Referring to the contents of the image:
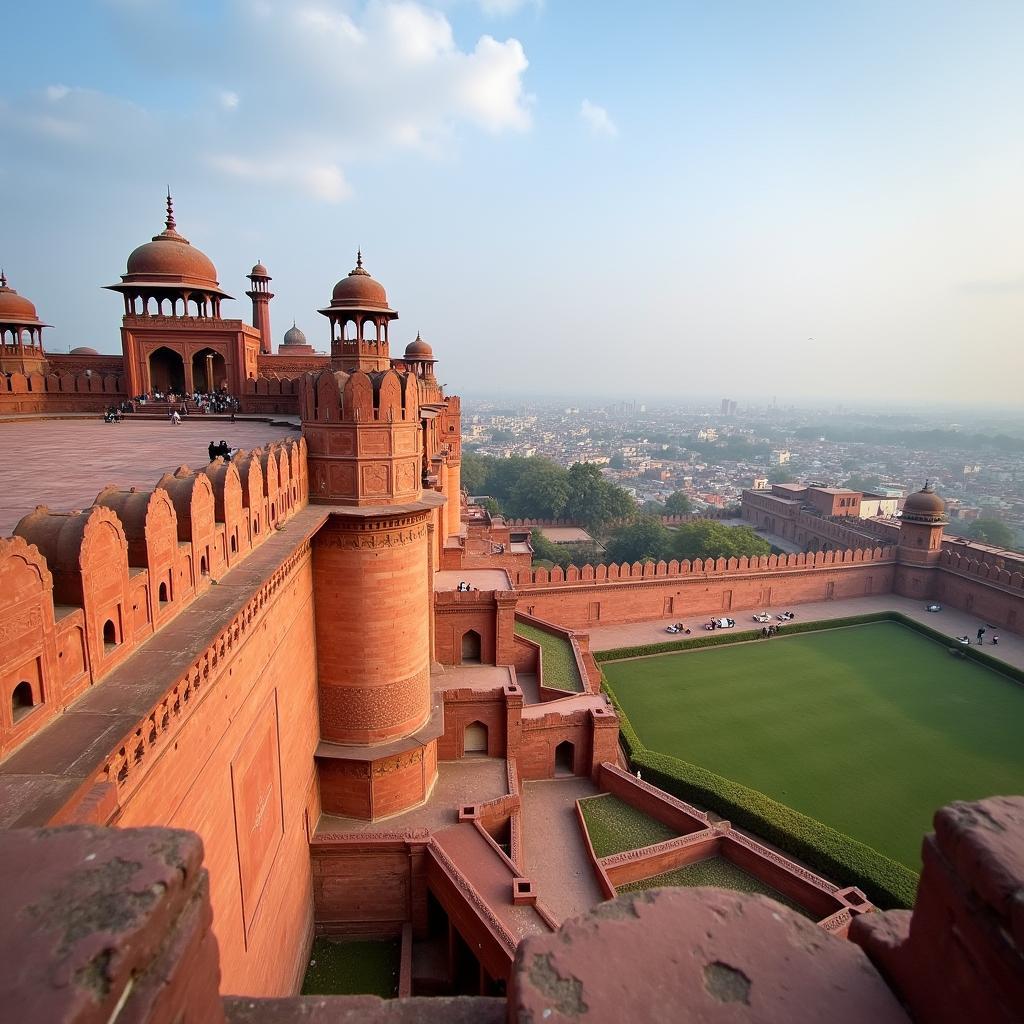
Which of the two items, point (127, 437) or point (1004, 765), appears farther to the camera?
point (1004, 765)

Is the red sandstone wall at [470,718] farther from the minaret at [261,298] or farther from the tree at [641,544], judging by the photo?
the tree at [641,544]

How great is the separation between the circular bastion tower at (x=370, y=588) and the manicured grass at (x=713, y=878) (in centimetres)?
503

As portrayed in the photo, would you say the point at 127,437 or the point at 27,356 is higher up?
the point at 27,356

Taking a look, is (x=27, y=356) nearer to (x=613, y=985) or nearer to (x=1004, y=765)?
(x=613, y=985)

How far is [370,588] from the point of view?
10562 mm

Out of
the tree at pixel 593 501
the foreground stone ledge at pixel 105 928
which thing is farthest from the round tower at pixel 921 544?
the foreground stone ledge at pixel 105 928

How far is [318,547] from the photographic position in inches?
408

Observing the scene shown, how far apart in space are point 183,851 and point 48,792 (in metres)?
2.36

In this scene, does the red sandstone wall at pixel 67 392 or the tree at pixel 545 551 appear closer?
the red sandstone wall at pixel 67 392

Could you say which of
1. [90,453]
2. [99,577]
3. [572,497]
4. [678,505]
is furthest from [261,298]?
[678,505]

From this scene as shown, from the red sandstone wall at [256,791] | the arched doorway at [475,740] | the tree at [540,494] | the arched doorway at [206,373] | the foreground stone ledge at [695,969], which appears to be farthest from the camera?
the tree at [540,494]

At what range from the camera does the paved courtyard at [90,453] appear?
7484 mm

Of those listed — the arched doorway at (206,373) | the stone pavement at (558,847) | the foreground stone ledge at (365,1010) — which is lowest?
the stone pavement at (558,847)

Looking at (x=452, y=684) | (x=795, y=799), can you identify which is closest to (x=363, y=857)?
(x=452, y=684)
